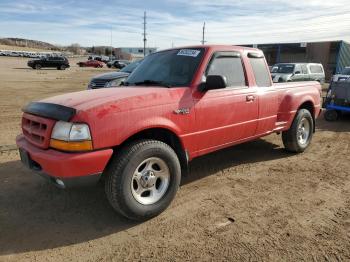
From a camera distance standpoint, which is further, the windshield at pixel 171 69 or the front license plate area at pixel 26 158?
the windshield at pixel 171 69

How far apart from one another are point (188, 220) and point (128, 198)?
74cm

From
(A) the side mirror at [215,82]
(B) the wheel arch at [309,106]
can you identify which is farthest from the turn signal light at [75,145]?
(B) the wheel arch at [309,106]

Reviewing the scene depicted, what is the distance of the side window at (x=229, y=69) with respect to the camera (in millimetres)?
4781

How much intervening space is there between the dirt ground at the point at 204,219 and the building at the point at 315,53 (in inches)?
1314

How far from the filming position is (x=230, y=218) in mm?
3916

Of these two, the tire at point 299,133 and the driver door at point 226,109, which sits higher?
the driver door at point 226,109

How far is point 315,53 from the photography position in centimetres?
3981

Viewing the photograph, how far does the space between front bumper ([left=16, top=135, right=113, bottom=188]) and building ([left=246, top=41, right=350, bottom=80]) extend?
1400 inches

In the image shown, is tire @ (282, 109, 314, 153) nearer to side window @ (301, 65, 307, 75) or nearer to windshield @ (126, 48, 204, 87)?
windshield @ (126, 48, 204, 87)

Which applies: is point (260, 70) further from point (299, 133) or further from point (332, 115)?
point (332, 115)

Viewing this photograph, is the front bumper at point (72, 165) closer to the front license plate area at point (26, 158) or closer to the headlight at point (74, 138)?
the headlight at point (74, 138)

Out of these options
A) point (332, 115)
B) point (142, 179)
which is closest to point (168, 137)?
point (142, 179)

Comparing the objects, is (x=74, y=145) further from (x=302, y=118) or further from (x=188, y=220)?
(x=302, y=118)

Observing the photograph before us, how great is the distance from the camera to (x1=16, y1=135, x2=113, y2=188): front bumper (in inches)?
131
